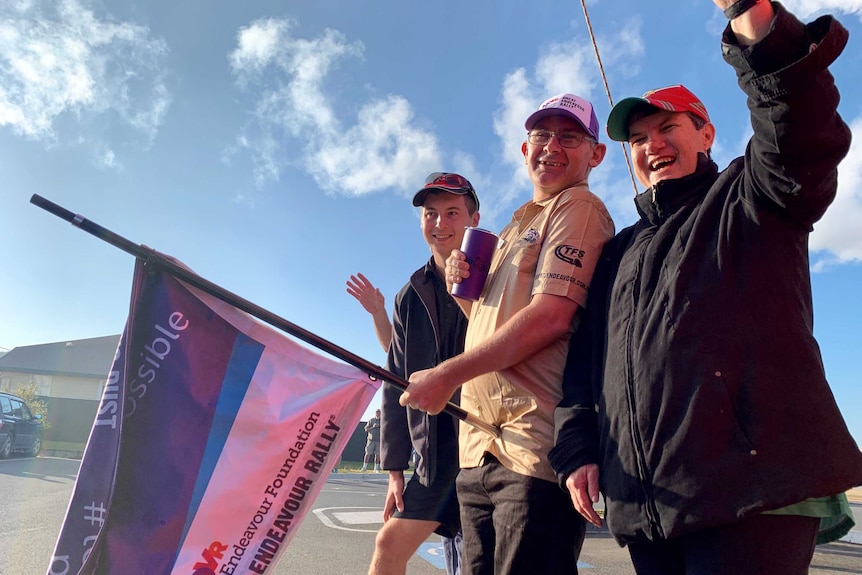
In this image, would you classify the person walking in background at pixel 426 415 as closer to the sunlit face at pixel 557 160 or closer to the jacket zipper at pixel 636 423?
the sunlit face at pixel 557 160

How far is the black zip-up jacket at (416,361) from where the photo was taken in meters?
2.63

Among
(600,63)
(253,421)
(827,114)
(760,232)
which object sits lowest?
(253,421)

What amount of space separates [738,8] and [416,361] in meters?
1.94

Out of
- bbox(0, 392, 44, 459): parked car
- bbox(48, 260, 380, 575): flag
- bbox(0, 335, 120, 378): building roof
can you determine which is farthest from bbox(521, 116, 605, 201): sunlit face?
bbox(0, 335, 120, 378): building roof

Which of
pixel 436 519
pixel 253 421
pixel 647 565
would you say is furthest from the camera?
pixel 436 519

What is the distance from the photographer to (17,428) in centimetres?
1545

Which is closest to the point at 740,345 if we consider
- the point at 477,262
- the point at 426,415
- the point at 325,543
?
the point at 477,262

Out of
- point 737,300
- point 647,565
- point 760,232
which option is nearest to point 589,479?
point 647,565

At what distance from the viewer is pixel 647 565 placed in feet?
5.11

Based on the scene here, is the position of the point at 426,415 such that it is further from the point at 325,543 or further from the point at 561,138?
the point at 325,543

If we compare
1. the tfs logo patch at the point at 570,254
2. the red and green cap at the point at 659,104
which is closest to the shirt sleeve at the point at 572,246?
the tfs logo patch at the point at 570,254

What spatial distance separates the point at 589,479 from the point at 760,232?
78 centimetres

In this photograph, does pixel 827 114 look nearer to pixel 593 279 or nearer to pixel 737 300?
pixel 737 300

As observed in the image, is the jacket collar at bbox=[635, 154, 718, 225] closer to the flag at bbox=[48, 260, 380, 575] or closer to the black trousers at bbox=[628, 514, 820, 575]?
the black trousers at bbox=[628, 514, 820, 575]
